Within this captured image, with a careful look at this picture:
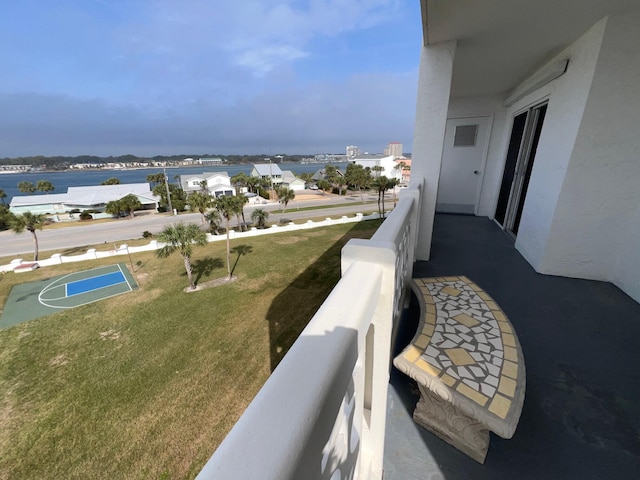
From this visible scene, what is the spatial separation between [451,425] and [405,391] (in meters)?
0.43

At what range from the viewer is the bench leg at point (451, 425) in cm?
166

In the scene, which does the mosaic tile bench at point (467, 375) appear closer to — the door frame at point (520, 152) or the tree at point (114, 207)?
the door frame at point (520, 152)

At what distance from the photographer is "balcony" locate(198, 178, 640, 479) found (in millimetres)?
506

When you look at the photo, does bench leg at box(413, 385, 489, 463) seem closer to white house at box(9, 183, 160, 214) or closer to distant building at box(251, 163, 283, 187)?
white house at box(9, 183, 160, 214)

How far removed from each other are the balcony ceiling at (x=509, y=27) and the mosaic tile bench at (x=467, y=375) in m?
3.07

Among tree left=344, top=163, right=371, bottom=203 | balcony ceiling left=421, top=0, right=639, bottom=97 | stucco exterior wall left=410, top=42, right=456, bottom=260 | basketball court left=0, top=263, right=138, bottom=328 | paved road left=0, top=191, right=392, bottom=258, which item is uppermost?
balcony ceiling left=421, top=0, right=639, bottom=97

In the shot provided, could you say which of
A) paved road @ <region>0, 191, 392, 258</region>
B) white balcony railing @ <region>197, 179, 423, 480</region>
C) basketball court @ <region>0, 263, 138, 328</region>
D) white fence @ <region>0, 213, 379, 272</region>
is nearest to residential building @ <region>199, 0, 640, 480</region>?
white balcony railing @ <region>197, 179, 423, 480</region>

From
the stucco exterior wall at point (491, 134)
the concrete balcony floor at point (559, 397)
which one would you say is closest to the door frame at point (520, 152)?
the stucco exterior wall at point (491, 134)

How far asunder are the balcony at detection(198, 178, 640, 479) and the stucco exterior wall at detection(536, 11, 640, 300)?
1.08 ft

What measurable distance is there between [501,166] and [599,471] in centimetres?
611

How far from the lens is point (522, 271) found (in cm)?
383

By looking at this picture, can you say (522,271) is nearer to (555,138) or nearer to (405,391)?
(555,138)

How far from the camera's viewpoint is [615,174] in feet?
10.3

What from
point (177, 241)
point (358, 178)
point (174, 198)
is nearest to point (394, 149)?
point (358, 178)
